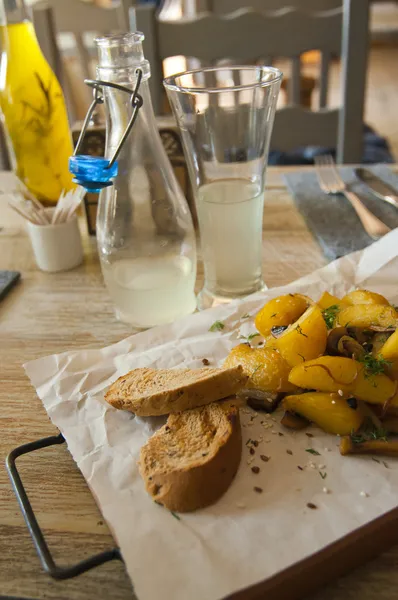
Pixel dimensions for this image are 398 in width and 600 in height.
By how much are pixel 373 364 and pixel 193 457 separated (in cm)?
23

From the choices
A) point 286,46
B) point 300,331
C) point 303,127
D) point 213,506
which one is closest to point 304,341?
point 300,331

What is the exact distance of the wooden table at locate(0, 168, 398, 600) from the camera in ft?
1.78

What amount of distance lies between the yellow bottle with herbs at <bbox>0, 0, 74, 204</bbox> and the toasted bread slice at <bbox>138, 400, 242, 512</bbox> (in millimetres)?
677

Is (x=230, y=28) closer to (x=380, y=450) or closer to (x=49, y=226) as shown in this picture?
(x=49, y=226)

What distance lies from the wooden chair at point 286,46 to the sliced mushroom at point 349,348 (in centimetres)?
119

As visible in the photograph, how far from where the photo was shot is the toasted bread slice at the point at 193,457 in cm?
58

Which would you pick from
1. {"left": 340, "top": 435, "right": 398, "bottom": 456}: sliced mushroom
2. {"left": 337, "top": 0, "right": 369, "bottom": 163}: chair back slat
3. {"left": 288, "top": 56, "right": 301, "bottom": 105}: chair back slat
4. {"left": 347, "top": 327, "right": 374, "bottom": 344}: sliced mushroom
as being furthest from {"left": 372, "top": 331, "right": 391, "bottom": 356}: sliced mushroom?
{"left": 288, "top": 56, "right": 301, "bottom": 105}: chair back slat

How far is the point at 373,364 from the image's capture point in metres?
0.67

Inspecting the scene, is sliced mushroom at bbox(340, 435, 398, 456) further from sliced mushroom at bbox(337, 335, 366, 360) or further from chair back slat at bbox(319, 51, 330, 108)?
chair back slat at bbox(319, 51, 330, 108)

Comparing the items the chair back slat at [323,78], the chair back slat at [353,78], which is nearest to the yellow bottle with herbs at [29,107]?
the chair back slat at [353,78]

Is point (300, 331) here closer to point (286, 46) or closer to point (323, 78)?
point (286, 46)

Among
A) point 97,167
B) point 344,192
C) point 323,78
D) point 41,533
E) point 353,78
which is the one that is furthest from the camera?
point 323,78

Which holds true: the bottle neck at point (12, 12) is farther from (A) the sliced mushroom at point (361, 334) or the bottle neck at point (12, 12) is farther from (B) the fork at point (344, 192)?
(A) the sliced mushroom at point (361, 334)

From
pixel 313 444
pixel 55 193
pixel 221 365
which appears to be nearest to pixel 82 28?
pixel 55 193
